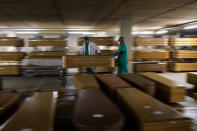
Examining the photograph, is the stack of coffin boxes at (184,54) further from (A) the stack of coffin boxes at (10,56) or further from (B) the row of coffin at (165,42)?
(A) the stack of coffin boxes at (10,56)

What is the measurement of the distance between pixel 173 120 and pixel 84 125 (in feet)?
2.51

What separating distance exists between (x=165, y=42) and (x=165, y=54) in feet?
2.55

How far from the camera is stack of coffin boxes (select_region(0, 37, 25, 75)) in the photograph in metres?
7.82

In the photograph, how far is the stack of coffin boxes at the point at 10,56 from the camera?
7.82m

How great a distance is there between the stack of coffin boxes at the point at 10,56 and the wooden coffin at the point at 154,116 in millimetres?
7861

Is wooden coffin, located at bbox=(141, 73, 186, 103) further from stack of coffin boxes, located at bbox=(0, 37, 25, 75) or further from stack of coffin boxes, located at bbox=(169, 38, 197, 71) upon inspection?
stack of coffin boxes, located at bbox=(169, 38, 197, 71)

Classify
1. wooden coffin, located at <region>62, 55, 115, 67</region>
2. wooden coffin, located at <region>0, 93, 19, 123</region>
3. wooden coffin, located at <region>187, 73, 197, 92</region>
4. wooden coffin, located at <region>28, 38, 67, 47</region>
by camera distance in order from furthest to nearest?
wooden coffin, located at <region>28, 38, 67, 47</region> → wooden coffin, located at <region>62, 55, 115, 67</region> → wooden coffin, located at <region>187, 73, 197, 92</region> → wooden coffin, located at <region>0, 93, 19, 123</region>

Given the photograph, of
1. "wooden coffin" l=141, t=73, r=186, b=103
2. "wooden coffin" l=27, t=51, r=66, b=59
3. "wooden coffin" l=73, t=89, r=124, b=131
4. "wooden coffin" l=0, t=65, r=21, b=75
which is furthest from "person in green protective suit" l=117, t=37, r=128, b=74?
"wooden coffin" l=0, t=65, r=21, b=75

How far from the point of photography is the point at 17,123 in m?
1.28

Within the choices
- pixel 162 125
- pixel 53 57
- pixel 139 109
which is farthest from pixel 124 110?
pixel 53 57

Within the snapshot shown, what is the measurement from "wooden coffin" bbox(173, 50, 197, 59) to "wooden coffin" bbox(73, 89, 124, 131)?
364 inches

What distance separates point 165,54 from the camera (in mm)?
9578

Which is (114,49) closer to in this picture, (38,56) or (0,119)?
(38,56)

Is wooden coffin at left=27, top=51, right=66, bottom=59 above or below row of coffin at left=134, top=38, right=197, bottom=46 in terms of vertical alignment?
below
